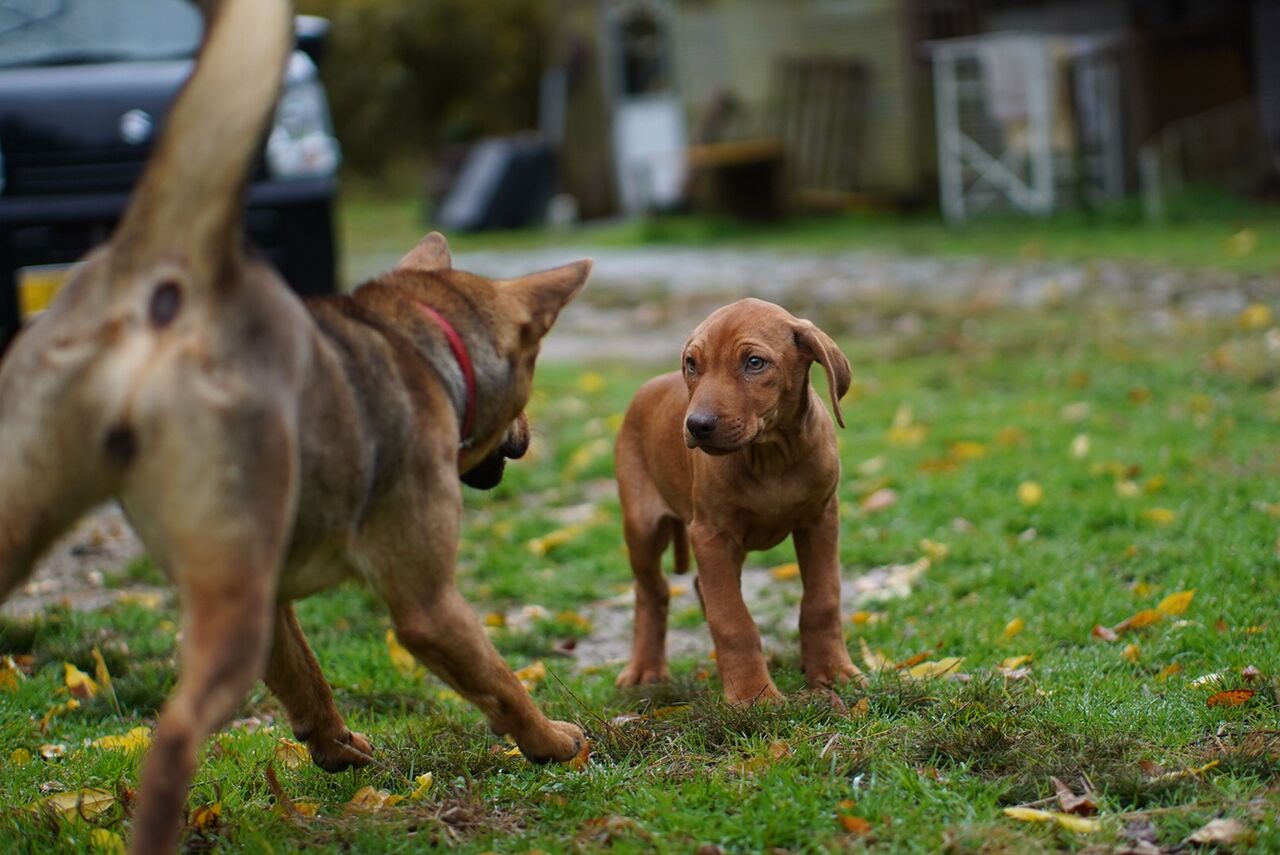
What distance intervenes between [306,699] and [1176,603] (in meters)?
2.84

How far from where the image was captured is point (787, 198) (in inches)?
869

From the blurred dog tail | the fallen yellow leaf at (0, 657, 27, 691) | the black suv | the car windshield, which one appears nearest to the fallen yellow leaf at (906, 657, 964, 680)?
the blurred dog tail

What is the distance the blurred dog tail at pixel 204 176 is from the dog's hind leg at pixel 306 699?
1204mm

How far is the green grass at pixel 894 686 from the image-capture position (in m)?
3.42

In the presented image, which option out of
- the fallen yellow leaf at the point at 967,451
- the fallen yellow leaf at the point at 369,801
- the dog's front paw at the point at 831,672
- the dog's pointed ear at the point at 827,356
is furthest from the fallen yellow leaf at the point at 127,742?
the fallen yellow leaf at the point at 967,451

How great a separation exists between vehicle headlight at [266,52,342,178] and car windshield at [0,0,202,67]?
595mm

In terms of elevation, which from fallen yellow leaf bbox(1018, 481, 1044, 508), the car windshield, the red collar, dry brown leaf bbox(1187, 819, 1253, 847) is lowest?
fallen yellow leaf bbox(1018, 481, 1044, 508)

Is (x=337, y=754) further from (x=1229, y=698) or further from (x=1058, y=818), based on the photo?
(x=1229, y=698)

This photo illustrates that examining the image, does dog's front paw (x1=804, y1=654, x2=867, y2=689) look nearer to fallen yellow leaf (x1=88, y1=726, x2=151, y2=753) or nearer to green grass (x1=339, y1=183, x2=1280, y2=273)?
fallen yellow leaf (x1=88, y1=726, x2=151, y2=753)

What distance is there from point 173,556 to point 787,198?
65.2 ft

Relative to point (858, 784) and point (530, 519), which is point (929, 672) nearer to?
point (858, 784)

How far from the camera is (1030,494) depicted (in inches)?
259

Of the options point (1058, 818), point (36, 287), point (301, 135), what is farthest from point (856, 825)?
point (301, 135)

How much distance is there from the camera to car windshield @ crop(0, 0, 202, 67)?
817cm
